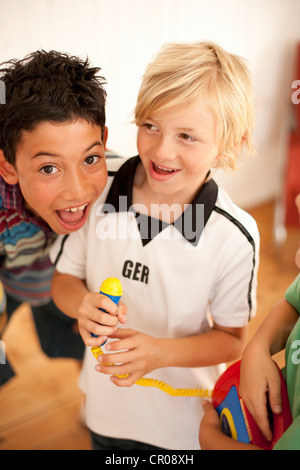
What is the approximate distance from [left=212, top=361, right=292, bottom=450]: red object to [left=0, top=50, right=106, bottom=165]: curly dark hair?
43cm

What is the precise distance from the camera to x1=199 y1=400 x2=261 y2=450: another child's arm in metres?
0.64

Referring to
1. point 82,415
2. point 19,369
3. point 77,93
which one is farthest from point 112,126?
point 19,369

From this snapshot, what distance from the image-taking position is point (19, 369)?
59.9 inches

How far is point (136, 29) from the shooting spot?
2.24 ft

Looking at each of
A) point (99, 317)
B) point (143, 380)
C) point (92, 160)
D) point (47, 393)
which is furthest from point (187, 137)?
point (47, 393)

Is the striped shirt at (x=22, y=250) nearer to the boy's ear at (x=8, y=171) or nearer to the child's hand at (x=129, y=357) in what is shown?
the boy's ear at (x=8, y=171)

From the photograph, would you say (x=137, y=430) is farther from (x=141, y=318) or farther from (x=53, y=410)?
(x=53, y=410)

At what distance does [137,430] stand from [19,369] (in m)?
0.76

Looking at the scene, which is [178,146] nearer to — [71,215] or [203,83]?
[203,83]

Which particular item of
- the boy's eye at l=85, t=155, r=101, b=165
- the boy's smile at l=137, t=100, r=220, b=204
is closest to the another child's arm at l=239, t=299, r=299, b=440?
the boy's smile at l=137, t=100, r=220, b=204

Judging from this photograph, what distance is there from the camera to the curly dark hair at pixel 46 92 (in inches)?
25.8

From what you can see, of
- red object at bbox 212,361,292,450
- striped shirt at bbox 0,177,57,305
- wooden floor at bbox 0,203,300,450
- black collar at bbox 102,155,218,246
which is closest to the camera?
red object at bbox 212,361,292,450

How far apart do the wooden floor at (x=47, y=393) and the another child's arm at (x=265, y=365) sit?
328 millimetres

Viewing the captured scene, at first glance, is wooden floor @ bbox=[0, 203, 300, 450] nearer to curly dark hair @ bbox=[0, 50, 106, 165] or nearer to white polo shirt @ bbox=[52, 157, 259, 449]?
white polo shirt @ bbox=[52, 157, 259, 449]
